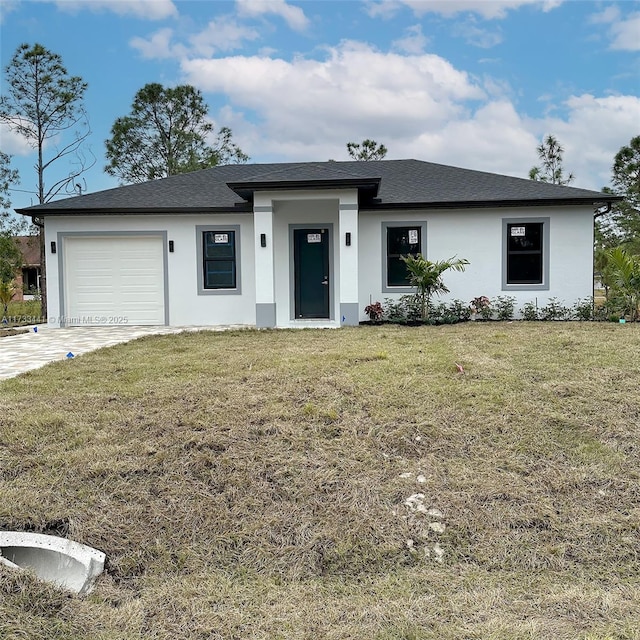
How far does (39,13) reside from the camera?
14445 mm

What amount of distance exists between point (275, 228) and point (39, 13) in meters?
9.84

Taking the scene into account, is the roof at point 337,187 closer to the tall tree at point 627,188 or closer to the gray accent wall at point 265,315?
the gray accent wall at point 265,315

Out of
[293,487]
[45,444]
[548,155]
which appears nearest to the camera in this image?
[293,487]

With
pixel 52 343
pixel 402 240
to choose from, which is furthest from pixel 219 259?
pixel 402 240

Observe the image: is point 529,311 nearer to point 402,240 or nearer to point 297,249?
point 402,240

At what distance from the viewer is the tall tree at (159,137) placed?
2542 cm

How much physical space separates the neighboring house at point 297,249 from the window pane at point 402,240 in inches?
0.9

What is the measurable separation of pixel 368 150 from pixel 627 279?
Result: 21.8 m

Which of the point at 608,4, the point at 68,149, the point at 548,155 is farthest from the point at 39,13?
the point at 548,155

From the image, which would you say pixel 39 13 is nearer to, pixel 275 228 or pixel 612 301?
pixel 275 228

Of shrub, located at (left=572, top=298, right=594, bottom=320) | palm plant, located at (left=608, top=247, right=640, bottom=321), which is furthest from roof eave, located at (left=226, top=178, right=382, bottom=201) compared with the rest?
palm plant, located at (left=608, top=247, right=640, bottom=321)

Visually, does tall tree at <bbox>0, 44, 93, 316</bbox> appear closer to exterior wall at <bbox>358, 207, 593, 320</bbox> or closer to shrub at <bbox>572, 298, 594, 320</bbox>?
exterior wall at <bbox>358, 207, 593, 320</bbox>

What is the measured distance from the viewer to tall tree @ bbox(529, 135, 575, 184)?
24594 millimetres

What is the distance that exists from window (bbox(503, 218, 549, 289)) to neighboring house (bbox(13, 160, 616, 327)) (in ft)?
0.07
